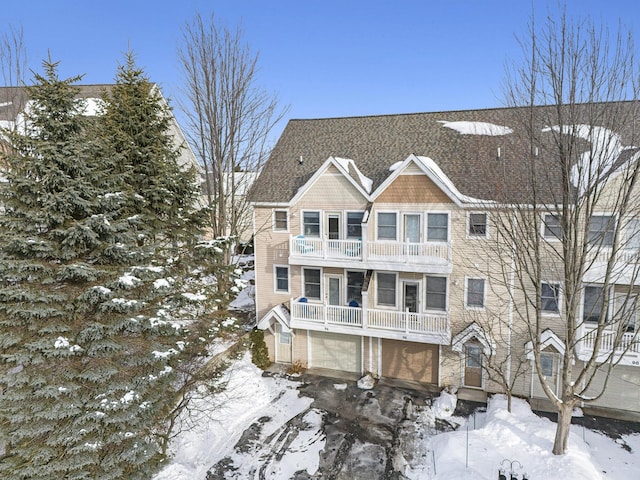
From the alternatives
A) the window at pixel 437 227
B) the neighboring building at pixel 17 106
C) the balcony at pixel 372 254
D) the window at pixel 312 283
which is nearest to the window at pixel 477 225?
the window at pixel 437 227

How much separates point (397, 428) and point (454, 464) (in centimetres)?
279

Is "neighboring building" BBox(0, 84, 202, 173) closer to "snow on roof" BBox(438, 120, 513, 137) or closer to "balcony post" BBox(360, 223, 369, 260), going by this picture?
"balcony post" BBox(360, 223, 369, 260)

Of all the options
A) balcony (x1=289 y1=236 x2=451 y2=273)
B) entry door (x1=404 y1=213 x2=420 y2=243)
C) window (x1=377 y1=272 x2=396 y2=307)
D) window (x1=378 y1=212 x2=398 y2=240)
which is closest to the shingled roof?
window (x1=378 y1=212 x2=398 y2=240)

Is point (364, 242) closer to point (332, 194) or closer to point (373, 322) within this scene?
point (332, 194)

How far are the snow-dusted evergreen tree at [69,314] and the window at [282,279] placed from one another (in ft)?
27.9

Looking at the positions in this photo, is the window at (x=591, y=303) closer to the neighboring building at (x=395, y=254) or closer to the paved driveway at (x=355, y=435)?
the neighboring building at (x=395, y=254)

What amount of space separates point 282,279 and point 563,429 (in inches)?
488

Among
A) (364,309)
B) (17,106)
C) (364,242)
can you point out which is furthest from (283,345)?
(17,106)

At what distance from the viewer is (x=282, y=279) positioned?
19.2m

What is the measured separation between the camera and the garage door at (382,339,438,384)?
17.2m

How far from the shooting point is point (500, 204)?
46.1 feet

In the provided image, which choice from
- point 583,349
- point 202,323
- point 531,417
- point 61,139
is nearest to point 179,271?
point 202,323

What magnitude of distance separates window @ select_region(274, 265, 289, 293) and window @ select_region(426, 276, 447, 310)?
6695 mm

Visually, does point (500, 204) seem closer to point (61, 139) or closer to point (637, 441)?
point (637, 441)
